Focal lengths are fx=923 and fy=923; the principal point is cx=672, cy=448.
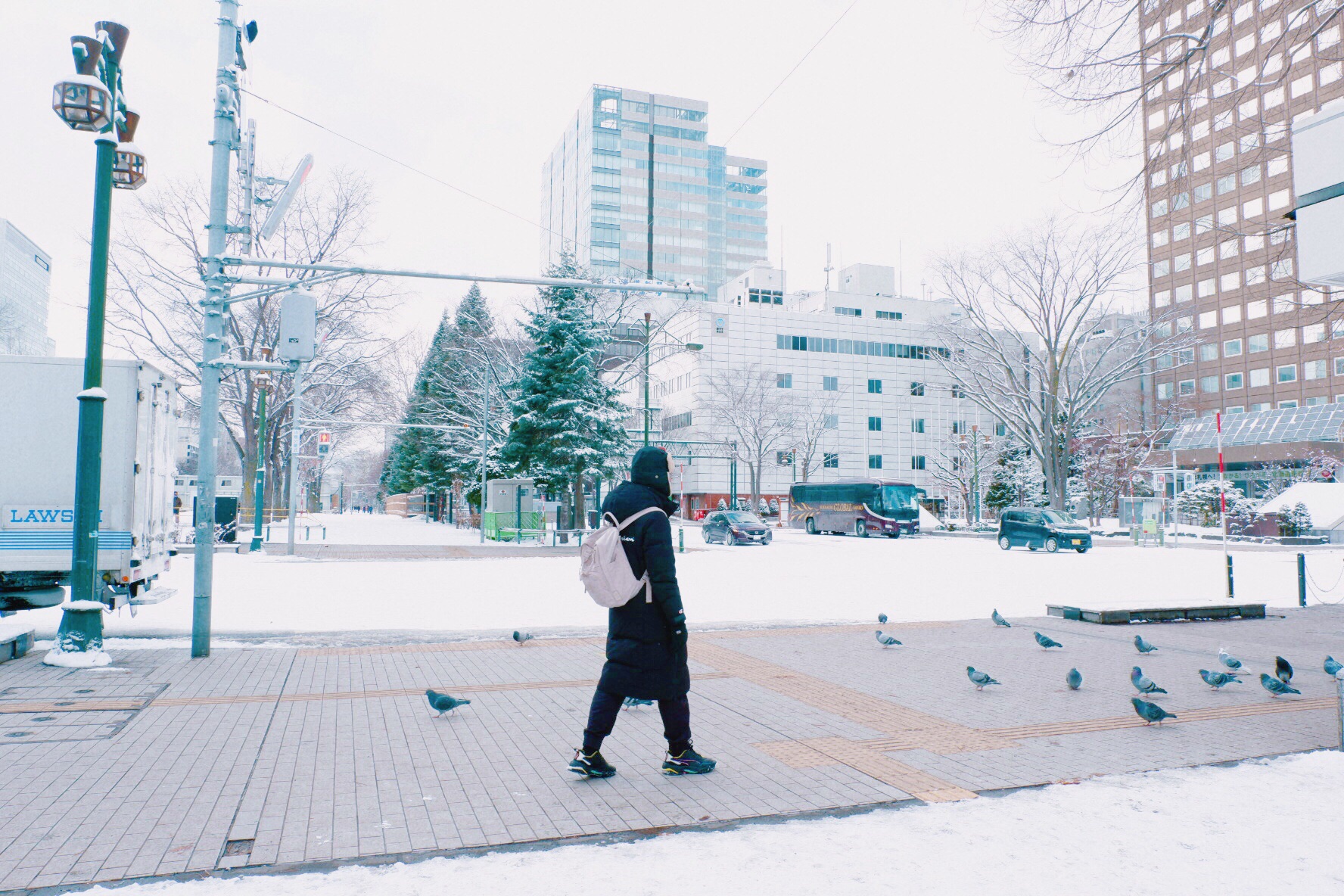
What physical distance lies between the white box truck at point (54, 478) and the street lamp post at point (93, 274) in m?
1.20

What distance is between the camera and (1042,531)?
1272 inches

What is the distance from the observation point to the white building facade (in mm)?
80875

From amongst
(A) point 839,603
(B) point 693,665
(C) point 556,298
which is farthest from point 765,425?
(B) point 693,665

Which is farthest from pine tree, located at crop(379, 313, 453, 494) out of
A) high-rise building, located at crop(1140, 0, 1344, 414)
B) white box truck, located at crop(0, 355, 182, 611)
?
white box truck, located at crop(0, 355, 182, 611)

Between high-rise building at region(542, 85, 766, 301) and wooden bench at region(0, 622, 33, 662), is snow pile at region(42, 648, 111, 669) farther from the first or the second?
high-rise building at region(542, 85, 766, 301)

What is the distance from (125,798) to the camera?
480cm

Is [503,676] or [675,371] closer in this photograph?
[503,676]

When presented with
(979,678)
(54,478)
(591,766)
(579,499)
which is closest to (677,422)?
(579,499)

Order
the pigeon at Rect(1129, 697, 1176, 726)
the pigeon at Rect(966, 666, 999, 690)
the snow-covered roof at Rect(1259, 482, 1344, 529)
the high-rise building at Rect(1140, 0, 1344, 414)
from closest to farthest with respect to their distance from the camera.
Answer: the pigeon at Rect(1129, 697, 1176, 726), the pigeon at Rect(966, 666, 999, 690), the high-rise building at Rect(1140, 0, 1344, 414), the snow-covered roof at Rect(1259, 482, 1344, 529)

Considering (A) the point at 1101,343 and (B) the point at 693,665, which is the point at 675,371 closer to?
(A) the point at 1101,343

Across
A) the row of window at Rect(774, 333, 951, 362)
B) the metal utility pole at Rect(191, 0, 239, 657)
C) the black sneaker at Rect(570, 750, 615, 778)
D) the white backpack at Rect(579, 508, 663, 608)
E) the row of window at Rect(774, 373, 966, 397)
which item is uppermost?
the row of window at Rect(774, 333, 951, 362)

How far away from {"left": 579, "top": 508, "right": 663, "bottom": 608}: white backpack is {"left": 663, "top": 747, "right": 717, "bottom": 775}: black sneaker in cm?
95

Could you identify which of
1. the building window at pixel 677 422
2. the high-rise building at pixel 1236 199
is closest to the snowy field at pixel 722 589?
the high-rise building at pixel 1236 199

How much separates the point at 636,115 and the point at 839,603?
430ft
